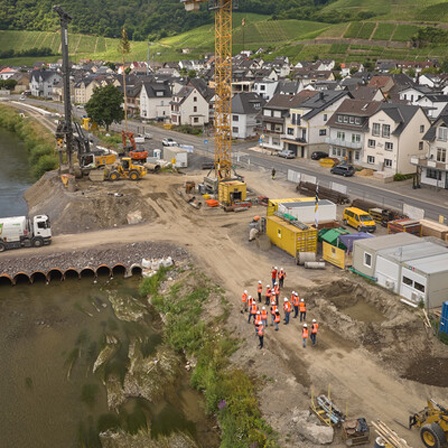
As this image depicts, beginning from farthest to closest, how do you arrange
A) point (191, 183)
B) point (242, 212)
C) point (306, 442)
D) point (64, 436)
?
point (191, 183)
point (242, 212)
point (64, 436)
point (306, 442)

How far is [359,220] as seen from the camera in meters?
33.4

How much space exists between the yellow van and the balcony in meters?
19.0

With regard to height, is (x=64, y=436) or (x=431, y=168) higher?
(x=431, y=168)

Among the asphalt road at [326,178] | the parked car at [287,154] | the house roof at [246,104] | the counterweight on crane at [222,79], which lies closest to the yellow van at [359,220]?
the asphalt road at [326,178]

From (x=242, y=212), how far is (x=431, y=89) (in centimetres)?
4518

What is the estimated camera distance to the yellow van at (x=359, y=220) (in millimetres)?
33062

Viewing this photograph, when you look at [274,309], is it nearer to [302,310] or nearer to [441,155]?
[302,310]

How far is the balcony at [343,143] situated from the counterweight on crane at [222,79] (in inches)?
529

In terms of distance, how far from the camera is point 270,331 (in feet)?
70.5

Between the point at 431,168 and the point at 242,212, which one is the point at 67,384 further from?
the point at 431,168

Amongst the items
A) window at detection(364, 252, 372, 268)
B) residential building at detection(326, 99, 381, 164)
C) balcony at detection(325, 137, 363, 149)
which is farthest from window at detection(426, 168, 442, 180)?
window at detection(364, 252, 372, 268)

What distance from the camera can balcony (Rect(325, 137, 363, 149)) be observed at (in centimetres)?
5209

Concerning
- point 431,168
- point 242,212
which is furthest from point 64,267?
point 431,168

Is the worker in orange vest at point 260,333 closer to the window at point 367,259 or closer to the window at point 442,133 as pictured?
the window at point 367,259
